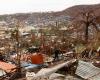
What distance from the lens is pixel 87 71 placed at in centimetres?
846

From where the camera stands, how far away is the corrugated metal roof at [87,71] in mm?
8219

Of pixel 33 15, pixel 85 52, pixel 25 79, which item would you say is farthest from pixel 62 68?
pixel 33 15

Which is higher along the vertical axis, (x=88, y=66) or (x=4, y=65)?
(x=88, y=66)

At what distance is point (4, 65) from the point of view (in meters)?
13.1

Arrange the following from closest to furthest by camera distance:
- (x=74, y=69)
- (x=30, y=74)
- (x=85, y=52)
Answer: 1. (x=74, y=69)
2. (x=30, y=74)
3. (x=85, y=52)

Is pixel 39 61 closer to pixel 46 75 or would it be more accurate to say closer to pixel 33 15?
pixel 46 75

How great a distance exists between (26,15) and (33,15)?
1867mm

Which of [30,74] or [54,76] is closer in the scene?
[54,76]

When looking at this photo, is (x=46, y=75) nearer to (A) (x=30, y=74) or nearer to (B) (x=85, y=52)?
Answer: (A) (x=30, y=74)

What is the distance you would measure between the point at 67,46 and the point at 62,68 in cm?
1169

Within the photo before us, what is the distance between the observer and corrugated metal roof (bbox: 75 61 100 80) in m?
8.22

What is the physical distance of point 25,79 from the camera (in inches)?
372

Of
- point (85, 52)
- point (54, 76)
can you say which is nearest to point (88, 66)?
point (54, 76)

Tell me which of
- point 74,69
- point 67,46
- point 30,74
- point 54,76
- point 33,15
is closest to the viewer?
point 54,76
